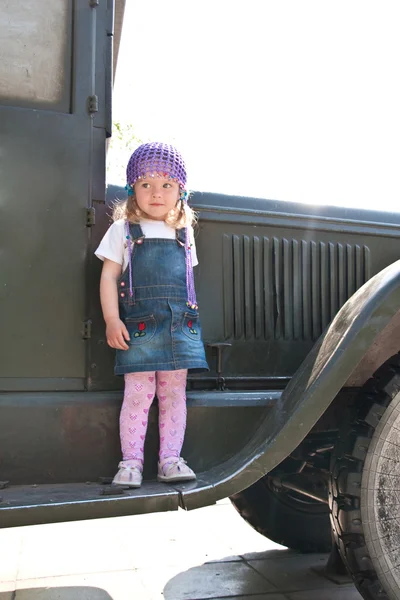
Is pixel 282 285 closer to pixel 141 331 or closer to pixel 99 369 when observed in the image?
pixel 141 331

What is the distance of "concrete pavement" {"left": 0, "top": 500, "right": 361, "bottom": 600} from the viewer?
294 centimetres

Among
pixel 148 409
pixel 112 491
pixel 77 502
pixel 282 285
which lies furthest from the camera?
pixel 282 285

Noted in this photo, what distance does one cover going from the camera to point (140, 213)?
2506 mm

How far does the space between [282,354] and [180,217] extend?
822 mm

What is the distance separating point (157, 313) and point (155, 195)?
0.46 meters

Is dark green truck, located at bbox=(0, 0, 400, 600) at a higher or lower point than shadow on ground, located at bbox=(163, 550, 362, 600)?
higher

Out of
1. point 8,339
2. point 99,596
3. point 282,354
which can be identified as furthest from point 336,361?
point 99,596

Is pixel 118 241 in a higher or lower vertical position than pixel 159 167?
lower

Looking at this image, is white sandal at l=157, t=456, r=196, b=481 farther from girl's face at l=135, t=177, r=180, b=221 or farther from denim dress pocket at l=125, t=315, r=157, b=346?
girl's face at l=135, t=177, r=180, b=221

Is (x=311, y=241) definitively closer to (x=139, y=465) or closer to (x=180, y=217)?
(x=180, y=217)

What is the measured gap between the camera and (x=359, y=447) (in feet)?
7.54

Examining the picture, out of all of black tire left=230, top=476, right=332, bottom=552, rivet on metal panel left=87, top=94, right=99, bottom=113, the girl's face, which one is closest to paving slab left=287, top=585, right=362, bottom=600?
black tire left=230, top=476, right=332, bottom=552

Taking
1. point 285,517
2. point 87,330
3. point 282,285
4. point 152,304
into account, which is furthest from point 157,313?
point 285,517

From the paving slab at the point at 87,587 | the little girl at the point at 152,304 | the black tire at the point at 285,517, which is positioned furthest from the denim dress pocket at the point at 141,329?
the black tire at the point at 285,517
